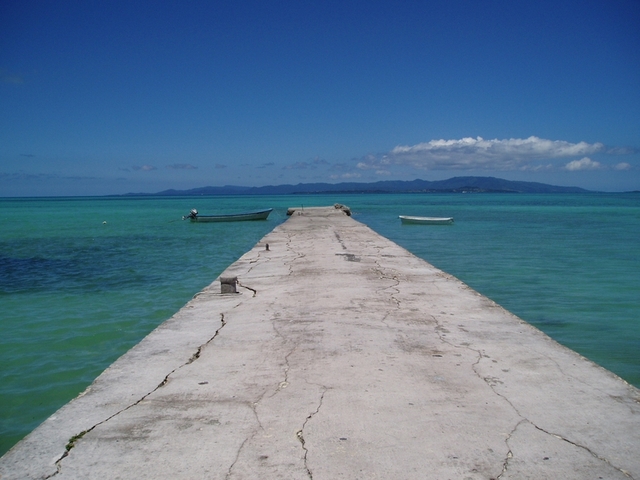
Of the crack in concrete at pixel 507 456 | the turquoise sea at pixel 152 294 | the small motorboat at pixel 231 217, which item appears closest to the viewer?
the crack in concrete at pixel 507 456

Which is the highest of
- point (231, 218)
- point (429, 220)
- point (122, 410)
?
point (122, 410)

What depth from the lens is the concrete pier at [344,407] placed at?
9.30 ft

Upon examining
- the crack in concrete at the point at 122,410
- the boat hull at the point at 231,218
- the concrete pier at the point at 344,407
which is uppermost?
the concrete pier at the point at 344,407

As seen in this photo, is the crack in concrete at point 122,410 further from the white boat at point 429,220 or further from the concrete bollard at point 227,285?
the white boat at point 429,220

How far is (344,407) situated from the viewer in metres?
3.52

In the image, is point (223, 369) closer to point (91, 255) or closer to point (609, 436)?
point (609, 436)

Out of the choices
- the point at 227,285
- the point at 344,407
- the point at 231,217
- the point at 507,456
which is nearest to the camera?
the point at 507,456

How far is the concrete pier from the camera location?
2836 mm

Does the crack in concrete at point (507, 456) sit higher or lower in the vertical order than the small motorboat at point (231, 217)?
higher

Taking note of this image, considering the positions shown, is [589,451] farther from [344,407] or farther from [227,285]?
[227,285]

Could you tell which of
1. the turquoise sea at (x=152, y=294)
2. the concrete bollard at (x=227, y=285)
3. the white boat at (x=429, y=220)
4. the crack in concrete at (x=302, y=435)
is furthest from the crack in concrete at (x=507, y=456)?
the white boat at (x=429, y=220)

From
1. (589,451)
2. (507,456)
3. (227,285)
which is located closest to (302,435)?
(507,456)

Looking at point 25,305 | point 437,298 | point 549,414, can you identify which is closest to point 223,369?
point 549,414

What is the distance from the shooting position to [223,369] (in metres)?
4.35
